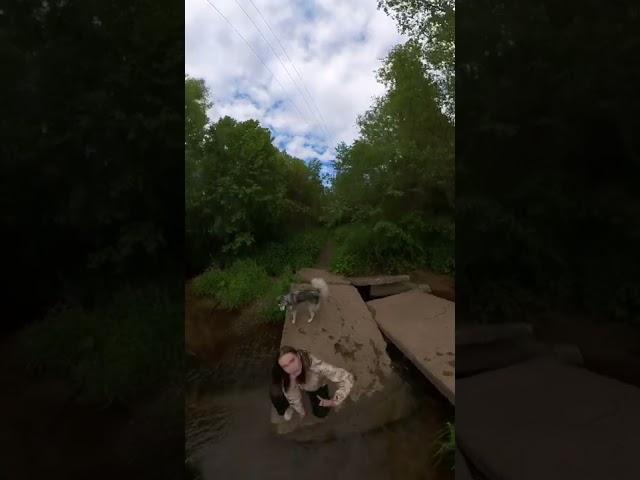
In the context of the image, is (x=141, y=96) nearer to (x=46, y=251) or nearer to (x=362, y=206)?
(x=46, y=251)

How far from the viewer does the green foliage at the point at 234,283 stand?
1739 millimetres

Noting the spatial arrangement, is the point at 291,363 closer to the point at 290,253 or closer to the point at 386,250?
the point at 290,253

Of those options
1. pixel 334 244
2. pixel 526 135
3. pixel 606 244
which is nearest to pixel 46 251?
pixel 334 244

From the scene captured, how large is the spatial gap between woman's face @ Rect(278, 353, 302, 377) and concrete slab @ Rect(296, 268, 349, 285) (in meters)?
0.45

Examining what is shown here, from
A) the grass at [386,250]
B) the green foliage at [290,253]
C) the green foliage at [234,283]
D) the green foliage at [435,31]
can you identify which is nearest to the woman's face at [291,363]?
the green foliage at [234,283]

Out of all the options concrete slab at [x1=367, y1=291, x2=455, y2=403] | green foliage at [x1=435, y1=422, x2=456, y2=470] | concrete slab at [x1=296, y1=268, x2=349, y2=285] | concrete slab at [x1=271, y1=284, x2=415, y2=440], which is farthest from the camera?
concrete slab at [x1=296, y1=268, x2=349, y2=285]

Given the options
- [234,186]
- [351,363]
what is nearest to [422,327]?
[351,363]

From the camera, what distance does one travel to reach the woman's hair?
5.60 ft

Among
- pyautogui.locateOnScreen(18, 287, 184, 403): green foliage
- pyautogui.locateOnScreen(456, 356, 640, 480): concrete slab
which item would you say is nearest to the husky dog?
pyautogui.locateOnScreen(18, 287, 184, 403): green foliage

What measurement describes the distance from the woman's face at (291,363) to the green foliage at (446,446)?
84 cm

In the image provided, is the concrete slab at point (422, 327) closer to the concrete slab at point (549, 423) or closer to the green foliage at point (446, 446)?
the green foliage at point (446, 446)

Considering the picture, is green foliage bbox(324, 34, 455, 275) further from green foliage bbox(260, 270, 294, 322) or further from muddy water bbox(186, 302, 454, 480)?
muddy water bbox(186, 302, 454, 480)

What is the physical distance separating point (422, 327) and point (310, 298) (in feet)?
2.40

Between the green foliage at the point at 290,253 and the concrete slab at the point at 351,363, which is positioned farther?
the green foliage at the point at 290,253
